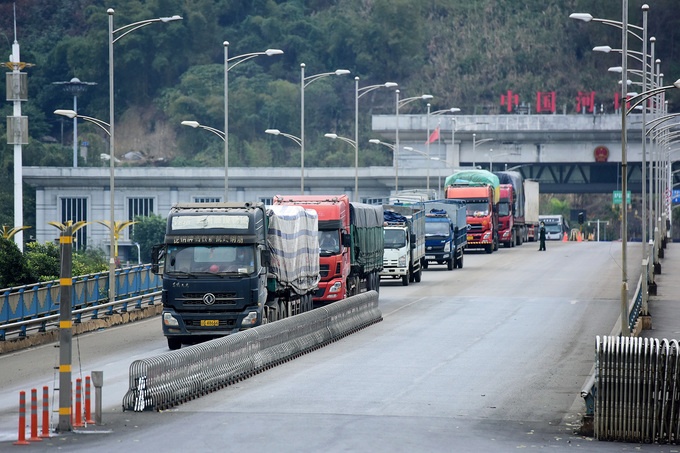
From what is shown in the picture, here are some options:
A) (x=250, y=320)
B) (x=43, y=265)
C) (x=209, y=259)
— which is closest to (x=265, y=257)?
(x=209, y=259)

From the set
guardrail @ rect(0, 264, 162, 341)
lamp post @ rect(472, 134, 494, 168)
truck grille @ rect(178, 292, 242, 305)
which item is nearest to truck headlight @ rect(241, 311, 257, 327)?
truck grille @ rect(178, 292, 242, 305)

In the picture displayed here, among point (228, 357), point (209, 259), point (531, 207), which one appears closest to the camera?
point (228, 357)

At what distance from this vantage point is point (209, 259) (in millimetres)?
32125

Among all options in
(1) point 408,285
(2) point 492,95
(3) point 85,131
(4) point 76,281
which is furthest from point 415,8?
(4) point 76,281

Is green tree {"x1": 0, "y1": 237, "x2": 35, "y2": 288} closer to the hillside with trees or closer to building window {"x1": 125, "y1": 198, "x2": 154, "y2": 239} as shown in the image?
building window {"x1": 125, "y1": 198, "x2": 154, "y2": 239}

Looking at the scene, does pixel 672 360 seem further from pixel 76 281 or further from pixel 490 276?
pixel 490 276

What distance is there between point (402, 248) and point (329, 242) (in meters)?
11.7

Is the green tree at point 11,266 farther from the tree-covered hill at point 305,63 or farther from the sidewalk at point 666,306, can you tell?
the tree-covered hill at point 305,63

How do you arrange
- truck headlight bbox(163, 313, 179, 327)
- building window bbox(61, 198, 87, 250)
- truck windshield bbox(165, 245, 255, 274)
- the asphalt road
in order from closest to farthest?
the asphalt road, truck headlight bbox(163, 313, 179, 327), truck windshield bbox(165, 245, 255, 274), building window bbox(61, 198, 87, 250)

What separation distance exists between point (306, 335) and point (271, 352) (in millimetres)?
2951

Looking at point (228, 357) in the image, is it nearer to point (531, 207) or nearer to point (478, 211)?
point (478, 211)

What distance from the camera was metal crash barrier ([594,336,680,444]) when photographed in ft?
69.7

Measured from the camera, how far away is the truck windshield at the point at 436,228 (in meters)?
62.6

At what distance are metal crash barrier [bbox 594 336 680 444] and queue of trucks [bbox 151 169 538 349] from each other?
12.5 metres
